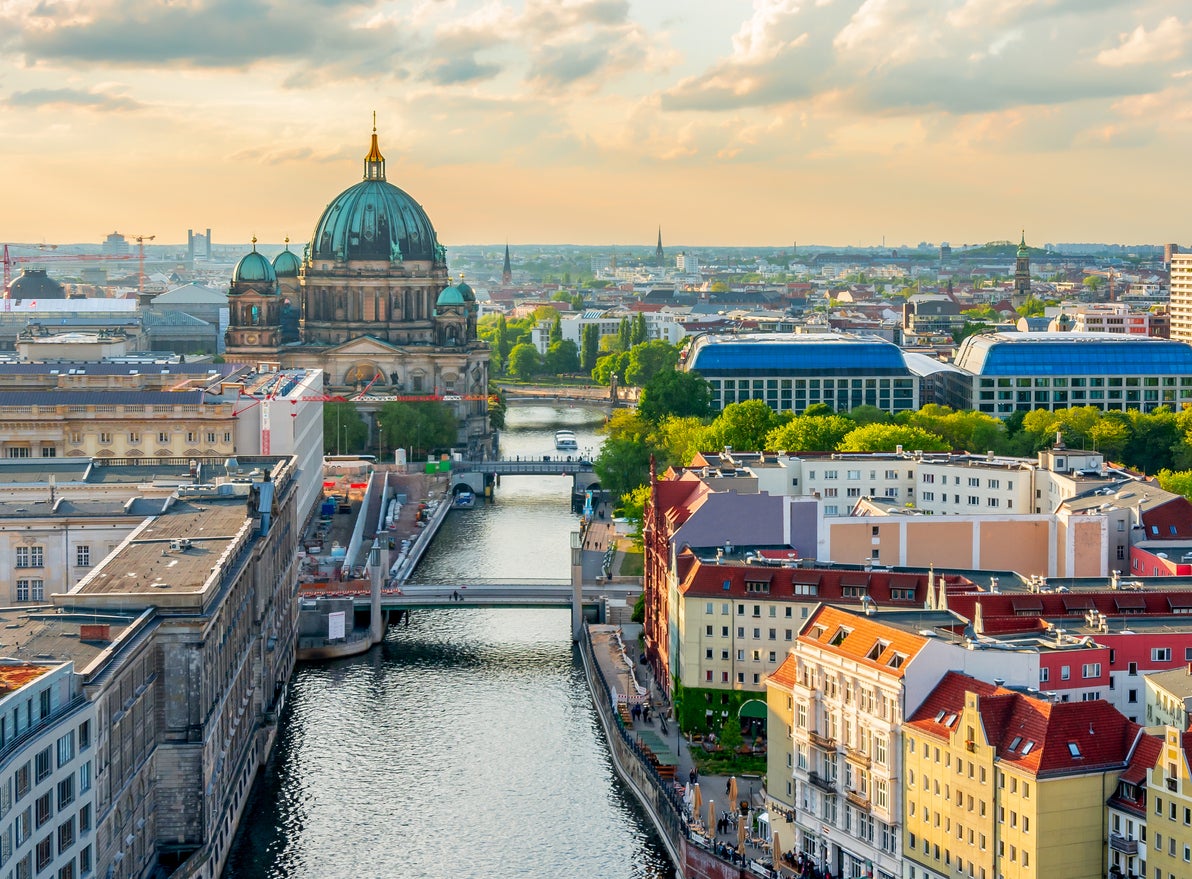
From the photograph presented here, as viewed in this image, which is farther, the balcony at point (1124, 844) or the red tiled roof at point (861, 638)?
the red tiled roof at point (861, 638)

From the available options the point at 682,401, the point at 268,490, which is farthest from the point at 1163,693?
the point at 682,401

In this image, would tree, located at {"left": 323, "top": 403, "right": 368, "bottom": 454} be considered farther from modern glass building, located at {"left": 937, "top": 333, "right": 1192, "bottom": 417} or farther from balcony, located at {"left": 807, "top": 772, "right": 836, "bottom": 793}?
balcony, located at {"left": 807, "top": 772, "right": 836, "bottom": 793}

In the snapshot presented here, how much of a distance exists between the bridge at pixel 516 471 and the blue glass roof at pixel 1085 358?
34327 mm

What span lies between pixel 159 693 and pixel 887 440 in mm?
62658

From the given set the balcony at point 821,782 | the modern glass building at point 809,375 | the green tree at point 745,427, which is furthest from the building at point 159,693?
the modern glass building at point 809,375

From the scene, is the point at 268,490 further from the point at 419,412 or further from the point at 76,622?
the point at 419,412

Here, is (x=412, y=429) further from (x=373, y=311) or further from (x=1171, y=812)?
(x=1171, y=812)

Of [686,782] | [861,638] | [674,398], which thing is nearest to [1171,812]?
[861,638]

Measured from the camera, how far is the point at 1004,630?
58.3 meters

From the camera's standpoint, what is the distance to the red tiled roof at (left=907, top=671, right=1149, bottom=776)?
1921 inches

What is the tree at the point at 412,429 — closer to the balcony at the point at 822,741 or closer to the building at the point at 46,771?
the balcony at the point at 822,741

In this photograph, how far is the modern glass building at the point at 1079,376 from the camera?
→ 157750 millimetres

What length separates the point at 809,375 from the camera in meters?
166

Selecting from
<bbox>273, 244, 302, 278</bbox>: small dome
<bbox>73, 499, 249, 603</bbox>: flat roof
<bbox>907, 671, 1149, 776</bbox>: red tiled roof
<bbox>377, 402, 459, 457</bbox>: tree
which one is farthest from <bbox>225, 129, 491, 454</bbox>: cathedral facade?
<bbox>907, 671, 1149, 776</bbox>: red tiled roof
